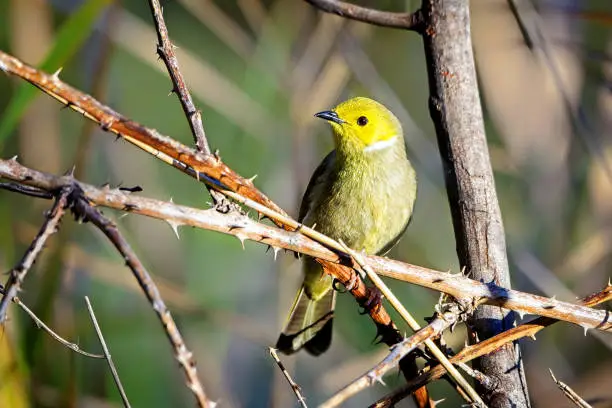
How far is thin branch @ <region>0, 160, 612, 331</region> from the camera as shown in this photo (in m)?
1.32

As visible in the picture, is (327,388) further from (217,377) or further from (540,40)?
(540,40)

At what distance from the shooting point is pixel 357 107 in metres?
3.39

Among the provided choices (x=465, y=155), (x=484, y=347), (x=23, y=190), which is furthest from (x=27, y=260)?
(x=465, y=155)

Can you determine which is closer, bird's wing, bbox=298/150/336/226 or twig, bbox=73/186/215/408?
twig, bbox=73/186/215/408

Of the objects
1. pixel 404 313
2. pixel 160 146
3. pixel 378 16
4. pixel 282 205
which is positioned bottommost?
pixel 404 313

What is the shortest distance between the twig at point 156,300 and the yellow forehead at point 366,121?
2.13 m

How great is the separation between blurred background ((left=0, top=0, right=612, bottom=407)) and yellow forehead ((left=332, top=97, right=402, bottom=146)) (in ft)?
0.37

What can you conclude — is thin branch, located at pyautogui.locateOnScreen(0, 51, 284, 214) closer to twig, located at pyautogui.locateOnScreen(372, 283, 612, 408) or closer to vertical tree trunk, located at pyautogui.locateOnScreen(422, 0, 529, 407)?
twig, located at pyautogui.locateOnScreen(372, 283, 612, 408)

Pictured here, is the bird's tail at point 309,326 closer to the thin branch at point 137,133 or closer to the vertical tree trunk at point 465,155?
the vertical tree trunk at point 465,155

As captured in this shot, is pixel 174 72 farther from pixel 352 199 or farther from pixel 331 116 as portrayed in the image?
pixel 331 116

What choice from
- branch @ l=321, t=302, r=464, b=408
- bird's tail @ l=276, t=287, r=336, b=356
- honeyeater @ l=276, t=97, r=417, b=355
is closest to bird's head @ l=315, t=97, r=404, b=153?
honeyeater @ l=276, t=97, r=417, b=355

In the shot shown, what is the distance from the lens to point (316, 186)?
3271mm

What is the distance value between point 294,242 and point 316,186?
174 centimetres

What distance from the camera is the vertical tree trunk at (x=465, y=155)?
193cm
